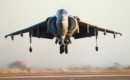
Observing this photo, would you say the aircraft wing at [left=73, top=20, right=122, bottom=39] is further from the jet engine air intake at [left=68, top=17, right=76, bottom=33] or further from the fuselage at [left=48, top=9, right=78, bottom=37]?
the jet engine air intake at [left=68, top=17, right=76, bottom=33]

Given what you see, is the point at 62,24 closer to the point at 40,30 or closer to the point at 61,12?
the point at 61,12

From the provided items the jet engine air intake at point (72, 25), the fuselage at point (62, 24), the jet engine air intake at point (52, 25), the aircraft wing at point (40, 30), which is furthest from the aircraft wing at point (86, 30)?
the jet engine air intake at point (52, 25)

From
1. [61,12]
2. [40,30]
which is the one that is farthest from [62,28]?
[40,30]

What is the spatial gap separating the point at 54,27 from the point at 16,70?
18.0 meters

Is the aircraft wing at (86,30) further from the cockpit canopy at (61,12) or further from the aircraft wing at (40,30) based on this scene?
the cockpit canopy at (61,12)

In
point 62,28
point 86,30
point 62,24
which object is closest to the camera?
point 62,24

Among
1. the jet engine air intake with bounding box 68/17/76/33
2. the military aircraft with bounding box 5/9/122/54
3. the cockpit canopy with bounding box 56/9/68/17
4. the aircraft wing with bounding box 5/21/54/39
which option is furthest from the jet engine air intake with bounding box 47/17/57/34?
the aircraft wing with bounding box 5/21/54/39

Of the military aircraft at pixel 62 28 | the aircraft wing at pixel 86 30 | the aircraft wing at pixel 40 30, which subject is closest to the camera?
the military aircraft at pixel 62 28

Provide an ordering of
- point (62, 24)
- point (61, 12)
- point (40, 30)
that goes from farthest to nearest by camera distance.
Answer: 1. point (40, 30)
2. point (61, 12)
3. point (62, 24)

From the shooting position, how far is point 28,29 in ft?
156

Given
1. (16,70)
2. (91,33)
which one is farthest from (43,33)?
(16,70)

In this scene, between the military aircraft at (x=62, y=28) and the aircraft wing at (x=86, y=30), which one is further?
the aircraft wing at (x=86, y=30)

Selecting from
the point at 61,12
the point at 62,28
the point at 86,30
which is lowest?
the point at 62,28

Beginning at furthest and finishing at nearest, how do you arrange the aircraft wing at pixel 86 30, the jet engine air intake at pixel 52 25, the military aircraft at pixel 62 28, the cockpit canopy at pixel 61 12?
→ the aircraft wing at pixel 86 30, the jet engine air intake at pixel 52 25, the cockpit canopy at pixel 61 12, the military aircraft at pixel 62 28
